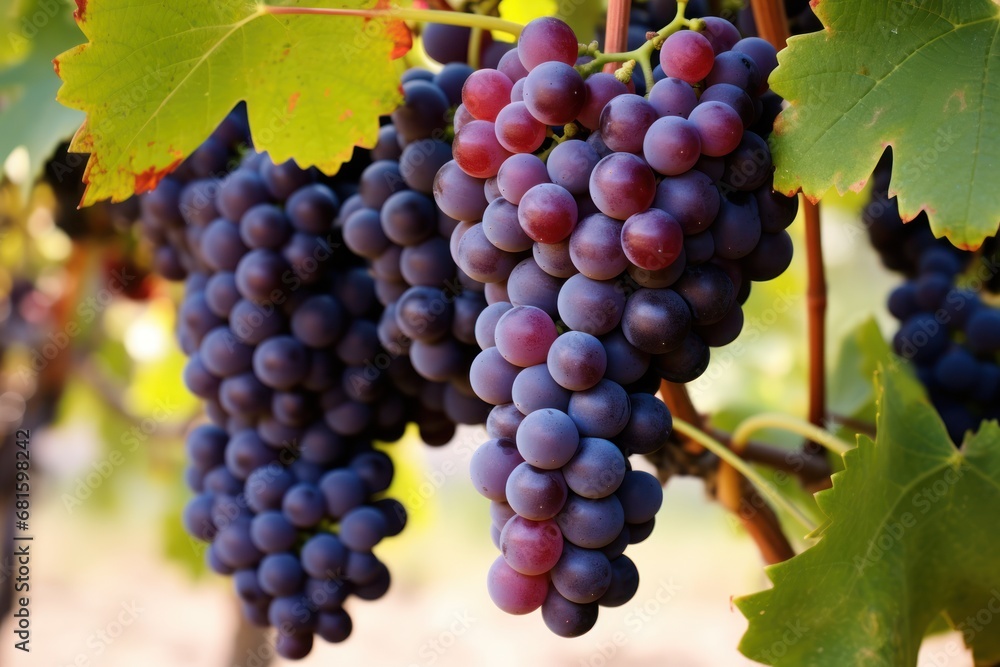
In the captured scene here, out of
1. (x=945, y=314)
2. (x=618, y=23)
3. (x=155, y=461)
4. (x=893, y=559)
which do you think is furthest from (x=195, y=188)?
(x=155, y=461)

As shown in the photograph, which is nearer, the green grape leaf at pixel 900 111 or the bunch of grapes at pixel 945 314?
the green grape leaf at pixel 900 111

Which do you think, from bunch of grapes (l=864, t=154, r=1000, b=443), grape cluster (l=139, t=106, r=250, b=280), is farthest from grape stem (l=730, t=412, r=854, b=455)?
grape cluster (l=139, t=106, r=250, b=280)

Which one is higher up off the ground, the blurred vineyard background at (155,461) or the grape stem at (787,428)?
the grape stem at (787,428)

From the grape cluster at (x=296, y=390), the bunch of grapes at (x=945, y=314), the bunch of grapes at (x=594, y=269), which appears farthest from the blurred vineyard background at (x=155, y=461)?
the bunch of grapes at (x=594, y=269)

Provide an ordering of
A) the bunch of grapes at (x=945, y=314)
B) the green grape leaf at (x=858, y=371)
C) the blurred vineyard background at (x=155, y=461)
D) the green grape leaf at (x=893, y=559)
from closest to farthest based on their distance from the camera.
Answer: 1. the green grape leaf at (x=893, y=559)
2. the bunch of grapes at (x=945, y=314)
3. the green grape leaf at (x=858, y=371)
4. the blurred vineyard background at (x=155, y=461)

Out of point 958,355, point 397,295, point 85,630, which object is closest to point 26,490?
point 397,295

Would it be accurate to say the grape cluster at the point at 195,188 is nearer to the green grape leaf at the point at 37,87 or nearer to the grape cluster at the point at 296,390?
the grape cluster at the point at 296,390
